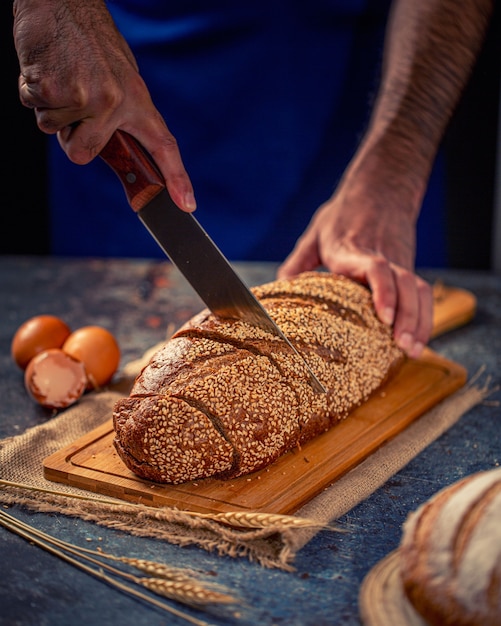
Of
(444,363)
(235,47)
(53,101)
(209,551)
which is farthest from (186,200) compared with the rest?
(235,47)

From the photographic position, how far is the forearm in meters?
3.04

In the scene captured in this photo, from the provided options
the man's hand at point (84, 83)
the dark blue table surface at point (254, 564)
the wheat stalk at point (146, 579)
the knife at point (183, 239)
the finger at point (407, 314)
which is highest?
the man's hand at point (84, 83)

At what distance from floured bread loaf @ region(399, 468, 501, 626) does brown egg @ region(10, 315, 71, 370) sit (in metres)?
1.53

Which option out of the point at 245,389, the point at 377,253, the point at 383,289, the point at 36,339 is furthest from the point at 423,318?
the point at 36,339

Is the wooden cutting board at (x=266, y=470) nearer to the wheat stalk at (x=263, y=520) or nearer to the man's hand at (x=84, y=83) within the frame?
the wheat stalk at (x=263, y=520)

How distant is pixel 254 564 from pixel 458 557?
49 cm

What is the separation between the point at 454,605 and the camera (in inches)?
52.1

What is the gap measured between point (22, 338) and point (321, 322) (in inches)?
40.1

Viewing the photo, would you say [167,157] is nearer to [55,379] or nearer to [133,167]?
[133,167]

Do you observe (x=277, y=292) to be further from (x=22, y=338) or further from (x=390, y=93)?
(x=390, y=93)

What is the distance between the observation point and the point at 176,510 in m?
1.81

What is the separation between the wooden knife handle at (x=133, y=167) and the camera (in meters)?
2.04

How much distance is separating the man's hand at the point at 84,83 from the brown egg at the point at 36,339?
2.59ft

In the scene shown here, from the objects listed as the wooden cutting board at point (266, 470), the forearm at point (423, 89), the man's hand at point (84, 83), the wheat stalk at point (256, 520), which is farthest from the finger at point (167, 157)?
the forearm at point (423, 89)
